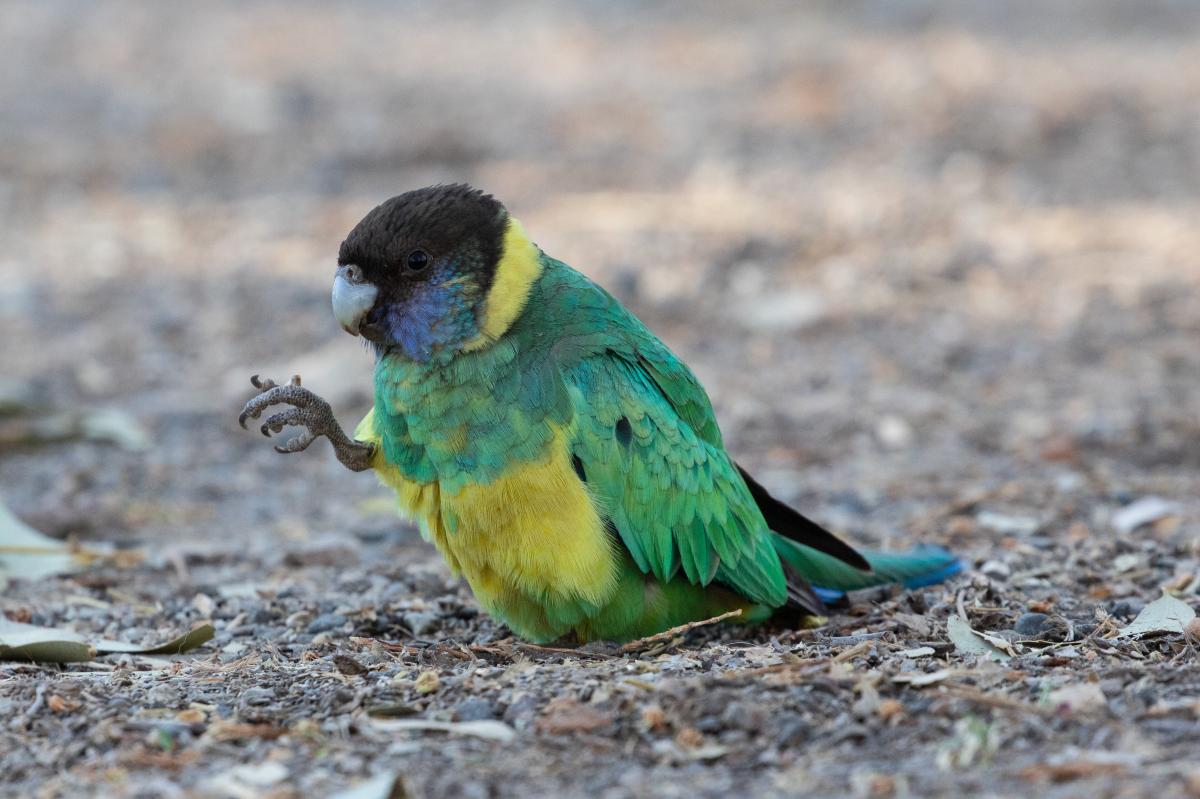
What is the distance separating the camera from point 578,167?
11.5 meters

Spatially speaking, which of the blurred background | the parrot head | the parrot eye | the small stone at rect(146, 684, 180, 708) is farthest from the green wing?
the blurred background

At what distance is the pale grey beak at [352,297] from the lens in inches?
161

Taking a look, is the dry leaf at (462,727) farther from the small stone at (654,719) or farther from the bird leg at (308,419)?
the bird leg at (308,419)

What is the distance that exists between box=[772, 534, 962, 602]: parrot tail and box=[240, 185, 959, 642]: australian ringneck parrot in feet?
0.95

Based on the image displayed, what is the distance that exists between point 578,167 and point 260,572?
264 inches

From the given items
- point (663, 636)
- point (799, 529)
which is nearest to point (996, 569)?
point (799, 529)

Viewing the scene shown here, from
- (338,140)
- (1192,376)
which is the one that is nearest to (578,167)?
(338,140)

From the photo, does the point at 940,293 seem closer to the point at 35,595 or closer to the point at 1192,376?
the point at 1192,376

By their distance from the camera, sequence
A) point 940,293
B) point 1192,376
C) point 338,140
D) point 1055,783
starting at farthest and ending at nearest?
point 338,140 → point 940,293 → point 1192,376 → point 1055,783

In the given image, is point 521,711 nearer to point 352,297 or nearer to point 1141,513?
point 352,297

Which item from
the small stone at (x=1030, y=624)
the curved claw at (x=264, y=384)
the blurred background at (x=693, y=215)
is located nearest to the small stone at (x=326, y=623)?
the curved claw at (x=264, y=384)

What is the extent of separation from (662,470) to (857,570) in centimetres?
86

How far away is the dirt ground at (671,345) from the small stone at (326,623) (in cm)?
5

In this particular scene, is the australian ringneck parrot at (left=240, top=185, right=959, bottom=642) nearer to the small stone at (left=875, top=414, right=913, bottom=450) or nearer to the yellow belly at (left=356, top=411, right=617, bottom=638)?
the yellow belly at (left=356, top=411, right=617, bottom=638)
